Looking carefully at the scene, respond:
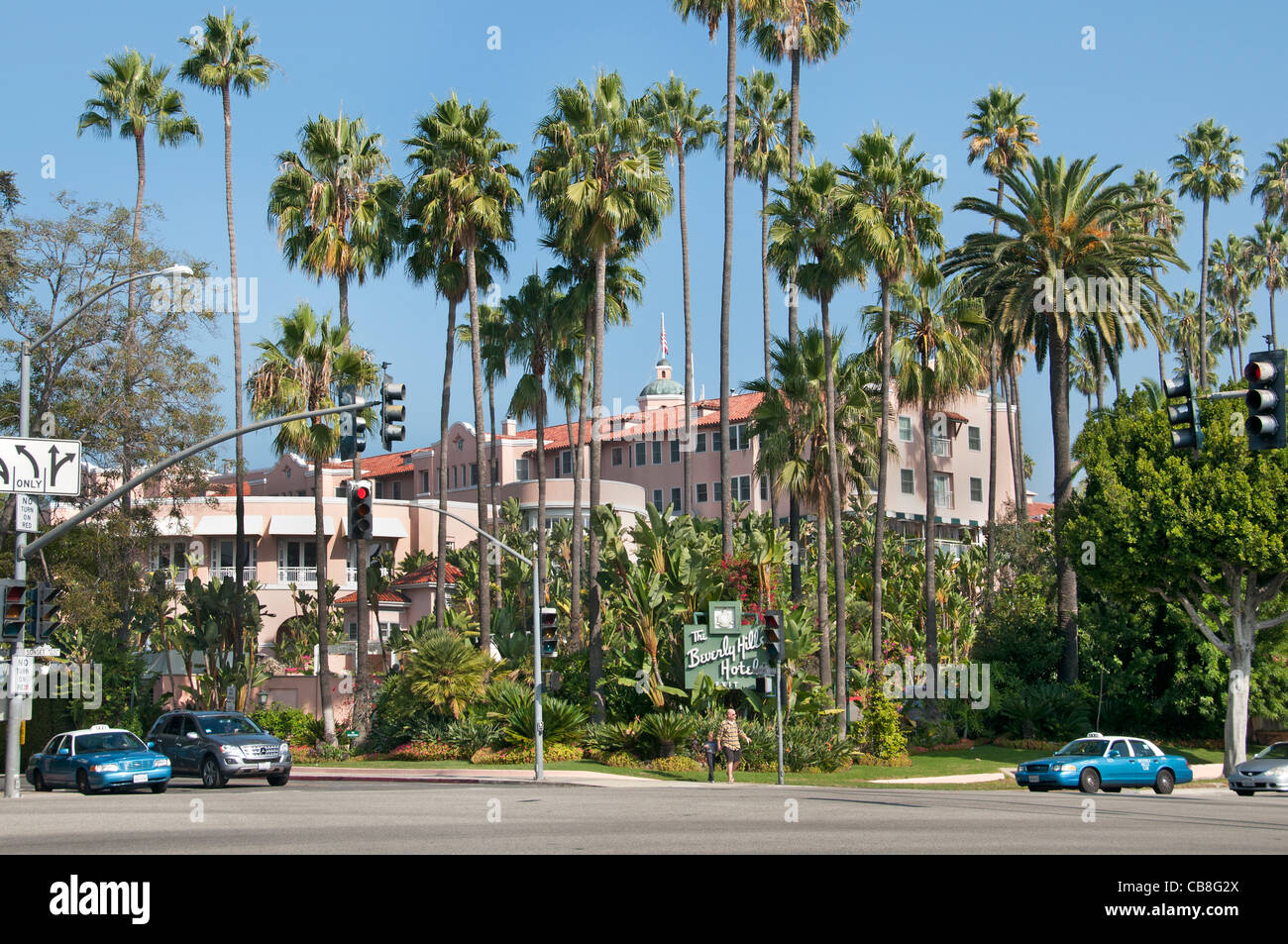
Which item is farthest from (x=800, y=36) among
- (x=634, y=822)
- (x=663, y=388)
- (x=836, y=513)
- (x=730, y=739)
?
(x=663, y=388)

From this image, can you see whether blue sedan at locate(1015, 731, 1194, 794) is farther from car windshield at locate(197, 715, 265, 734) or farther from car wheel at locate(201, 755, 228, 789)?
car wheel at locate(201, 755, 228, 789)

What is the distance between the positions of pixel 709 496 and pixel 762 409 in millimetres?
34316

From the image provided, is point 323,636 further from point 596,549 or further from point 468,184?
point 468,184

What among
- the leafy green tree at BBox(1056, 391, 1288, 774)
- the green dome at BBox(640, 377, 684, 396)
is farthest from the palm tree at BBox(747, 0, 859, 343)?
the green dome at BBox(640, 377, 684, 396)

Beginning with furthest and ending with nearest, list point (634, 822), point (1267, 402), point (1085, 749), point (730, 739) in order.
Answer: point (730, 739) → point (1085, 749) → point (634, 822) → point (1267, 402)

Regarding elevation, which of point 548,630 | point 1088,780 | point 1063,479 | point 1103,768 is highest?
point 1063,479

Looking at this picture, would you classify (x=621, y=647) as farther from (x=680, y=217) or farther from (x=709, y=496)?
(x=709, y=496)

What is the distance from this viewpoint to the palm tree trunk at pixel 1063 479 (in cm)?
4328

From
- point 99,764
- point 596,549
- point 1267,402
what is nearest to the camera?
point 1267,402

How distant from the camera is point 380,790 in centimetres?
2770

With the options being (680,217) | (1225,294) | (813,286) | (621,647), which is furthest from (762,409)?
(1225,294)

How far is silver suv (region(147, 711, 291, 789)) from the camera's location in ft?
94.3

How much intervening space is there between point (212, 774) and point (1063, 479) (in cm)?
2836

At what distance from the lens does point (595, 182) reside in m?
39.0
